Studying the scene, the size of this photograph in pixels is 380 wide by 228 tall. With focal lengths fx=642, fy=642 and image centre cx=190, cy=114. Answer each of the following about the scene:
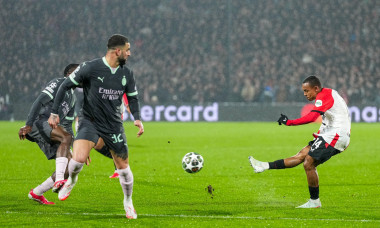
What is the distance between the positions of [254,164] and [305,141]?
1221cm

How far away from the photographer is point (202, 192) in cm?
927

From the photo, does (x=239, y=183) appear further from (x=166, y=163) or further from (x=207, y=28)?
(x=207, y=28)

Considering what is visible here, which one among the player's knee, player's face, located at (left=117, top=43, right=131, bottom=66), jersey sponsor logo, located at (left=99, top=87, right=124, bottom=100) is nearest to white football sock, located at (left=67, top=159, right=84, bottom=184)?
jersey sponsor logo, located at (left=99, top=87, right=124, bottom=100)

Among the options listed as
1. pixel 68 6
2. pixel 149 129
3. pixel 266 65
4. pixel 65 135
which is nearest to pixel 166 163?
pixel 65 135

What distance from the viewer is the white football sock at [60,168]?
765cm

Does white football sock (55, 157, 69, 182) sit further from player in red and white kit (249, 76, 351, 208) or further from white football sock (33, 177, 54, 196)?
player in red and white kit (249, 76, 351, 208)

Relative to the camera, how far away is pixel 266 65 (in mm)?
34500

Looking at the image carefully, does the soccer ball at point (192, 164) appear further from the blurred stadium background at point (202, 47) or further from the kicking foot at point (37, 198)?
the blurred stadium background at point (202, 47)

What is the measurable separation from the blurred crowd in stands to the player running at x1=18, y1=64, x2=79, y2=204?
2378cm

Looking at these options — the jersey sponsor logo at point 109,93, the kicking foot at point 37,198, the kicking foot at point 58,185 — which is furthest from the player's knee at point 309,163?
the kicking foot at point 37,198

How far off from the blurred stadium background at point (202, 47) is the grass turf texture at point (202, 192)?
15.6 meters

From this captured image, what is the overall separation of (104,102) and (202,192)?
2.98 metres

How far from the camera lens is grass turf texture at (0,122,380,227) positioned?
22.7ft

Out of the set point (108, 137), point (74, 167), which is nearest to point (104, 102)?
point (108, 137)
